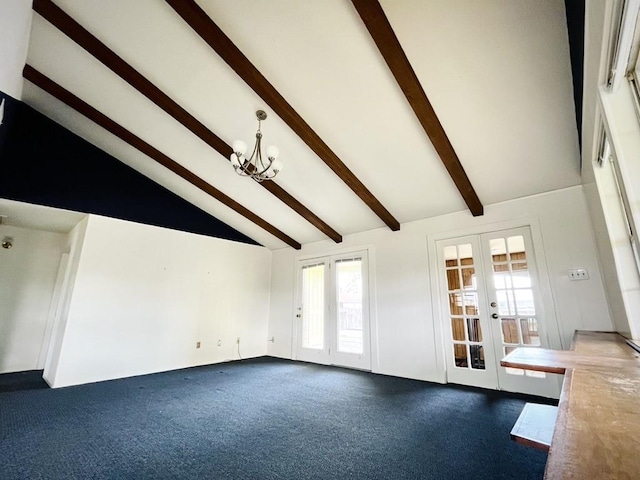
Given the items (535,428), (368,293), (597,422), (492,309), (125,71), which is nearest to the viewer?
(597,422)

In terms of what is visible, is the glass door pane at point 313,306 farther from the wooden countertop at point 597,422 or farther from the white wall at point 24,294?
the white wall at point 24,294

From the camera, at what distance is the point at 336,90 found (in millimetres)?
2791

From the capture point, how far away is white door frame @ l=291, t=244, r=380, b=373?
181 inches

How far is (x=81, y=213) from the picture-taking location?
13.5 feet

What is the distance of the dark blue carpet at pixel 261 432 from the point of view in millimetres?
1814

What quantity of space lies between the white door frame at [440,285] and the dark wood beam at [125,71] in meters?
2.71

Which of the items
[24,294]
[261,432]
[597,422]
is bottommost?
[261,432]

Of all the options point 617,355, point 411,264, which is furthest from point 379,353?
point 617,355

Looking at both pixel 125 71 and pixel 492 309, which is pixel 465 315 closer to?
pixel 492 309

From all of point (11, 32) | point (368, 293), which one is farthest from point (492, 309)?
point (11, 32)

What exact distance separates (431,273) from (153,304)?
4.43 m

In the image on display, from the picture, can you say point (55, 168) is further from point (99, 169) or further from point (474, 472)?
point (474, 472)

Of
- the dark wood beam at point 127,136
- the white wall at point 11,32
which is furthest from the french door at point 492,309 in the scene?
the white wall at point 11,32

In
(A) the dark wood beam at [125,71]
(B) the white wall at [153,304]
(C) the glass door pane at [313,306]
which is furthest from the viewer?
(C) the glass door pane at [313,306]
